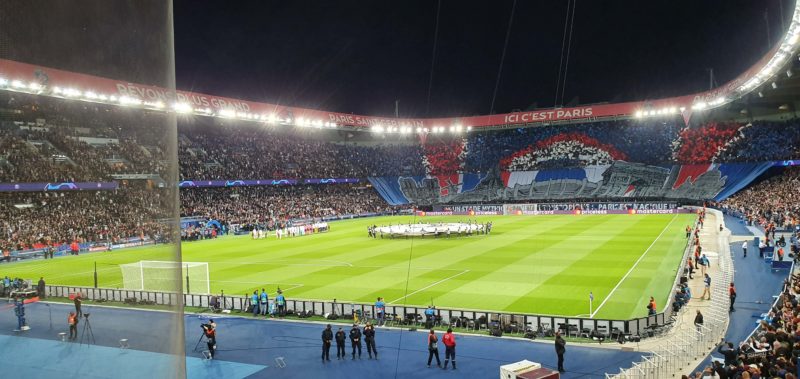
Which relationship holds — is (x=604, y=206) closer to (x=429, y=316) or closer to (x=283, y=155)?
(x=283, y=155)

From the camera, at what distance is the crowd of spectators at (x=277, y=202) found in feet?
209

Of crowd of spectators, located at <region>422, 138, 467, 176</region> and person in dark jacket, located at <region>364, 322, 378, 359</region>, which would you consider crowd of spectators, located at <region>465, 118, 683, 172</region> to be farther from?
person in dark jacket, located at <region>364, 322, 378, 359</region>

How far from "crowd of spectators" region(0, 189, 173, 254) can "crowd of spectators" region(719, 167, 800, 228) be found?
48.5 meters

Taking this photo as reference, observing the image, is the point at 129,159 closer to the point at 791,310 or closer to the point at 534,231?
the point at 791,310

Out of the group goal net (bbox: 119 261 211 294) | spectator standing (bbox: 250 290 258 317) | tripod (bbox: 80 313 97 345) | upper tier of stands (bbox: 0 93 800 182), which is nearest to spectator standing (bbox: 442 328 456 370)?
spectator standing (bbox: 250 290 258 317)

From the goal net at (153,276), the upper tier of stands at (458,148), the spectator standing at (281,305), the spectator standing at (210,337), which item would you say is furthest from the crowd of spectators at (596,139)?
the goal net at (153,276)

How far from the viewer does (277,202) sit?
7344 cm

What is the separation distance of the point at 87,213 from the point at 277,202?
72.3m

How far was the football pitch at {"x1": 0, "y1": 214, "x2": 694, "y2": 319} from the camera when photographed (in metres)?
24.7

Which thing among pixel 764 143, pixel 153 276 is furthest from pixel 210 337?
pixel 764 143

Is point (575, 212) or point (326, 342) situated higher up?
point (575, 212)

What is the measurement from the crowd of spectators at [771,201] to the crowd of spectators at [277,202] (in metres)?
44.9

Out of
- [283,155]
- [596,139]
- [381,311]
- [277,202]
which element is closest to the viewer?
[381,311]

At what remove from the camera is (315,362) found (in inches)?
695
